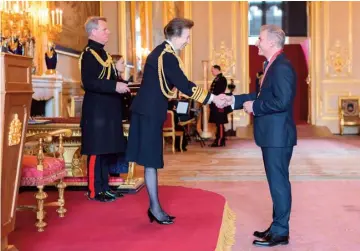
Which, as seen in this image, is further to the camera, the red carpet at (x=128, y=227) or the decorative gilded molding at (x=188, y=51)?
the decorative gilded molding at (x=188, y=51)

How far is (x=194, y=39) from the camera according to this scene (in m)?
13.5

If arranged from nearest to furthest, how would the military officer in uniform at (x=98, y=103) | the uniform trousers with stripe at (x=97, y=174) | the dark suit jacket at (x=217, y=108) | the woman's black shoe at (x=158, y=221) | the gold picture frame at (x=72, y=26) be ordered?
the woman's black shoe at (x=158, y=221) → the military officer in uniform at (x=98, y=103) → the uniform trousers with stripe at (x=97, y=174) → the gold picture frame at (x=72, y=26) → the dark suit jacket at (x=217, y=108)

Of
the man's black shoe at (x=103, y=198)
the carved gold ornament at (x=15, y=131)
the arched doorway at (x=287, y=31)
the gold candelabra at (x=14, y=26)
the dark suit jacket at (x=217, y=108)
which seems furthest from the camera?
the arched doorway at (x=287, y=31)

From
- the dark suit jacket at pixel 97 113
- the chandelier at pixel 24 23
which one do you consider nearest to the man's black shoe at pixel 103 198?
the dark suit jacket at pixel 97 113

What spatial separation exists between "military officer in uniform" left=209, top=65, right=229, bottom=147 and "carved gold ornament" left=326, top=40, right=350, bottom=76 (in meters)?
4.21

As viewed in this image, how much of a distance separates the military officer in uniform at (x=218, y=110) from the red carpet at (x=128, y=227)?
5.20 meters

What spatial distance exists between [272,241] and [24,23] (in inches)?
197

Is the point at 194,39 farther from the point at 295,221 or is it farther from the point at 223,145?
the point at 295,221

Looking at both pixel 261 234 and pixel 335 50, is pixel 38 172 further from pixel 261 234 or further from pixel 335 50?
pixel 335 50

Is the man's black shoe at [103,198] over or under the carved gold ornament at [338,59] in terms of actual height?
under

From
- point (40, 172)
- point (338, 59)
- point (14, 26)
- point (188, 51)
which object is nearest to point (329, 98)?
point (338, 59)

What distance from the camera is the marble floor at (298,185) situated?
409cm

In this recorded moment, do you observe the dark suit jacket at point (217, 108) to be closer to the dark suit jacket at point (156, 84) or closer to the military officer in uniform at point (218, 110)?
the military officer in uniform at point (218, 110)

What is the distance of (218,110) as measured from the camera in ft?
34.3
